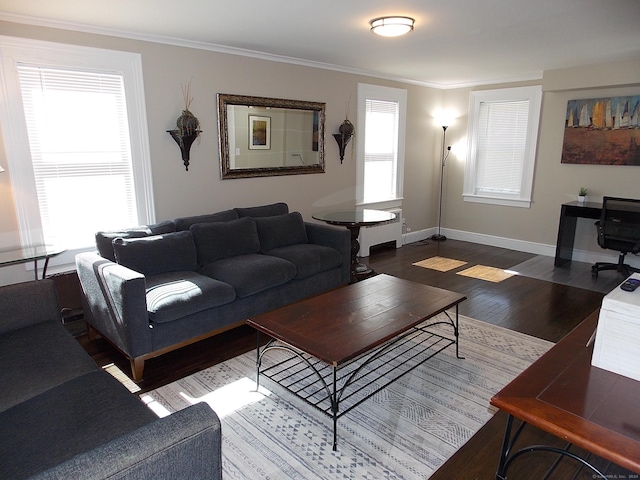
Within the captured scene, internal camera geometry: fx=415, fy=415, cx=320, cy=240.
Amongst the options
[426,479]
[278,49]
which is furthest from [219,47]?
[426,479]

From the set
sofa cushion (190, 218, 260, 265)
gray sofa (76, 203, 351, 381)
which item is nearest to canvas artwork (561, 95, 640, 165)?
gray sofa (76, 203, 351, 381)

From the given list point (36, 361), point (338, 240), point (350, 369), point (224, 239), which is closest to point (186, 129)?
point (224, 239)

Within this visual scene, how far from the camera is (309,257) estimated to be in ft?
12.1

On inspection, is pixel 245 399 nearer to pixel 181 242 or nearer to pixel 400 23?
pixel 181 242

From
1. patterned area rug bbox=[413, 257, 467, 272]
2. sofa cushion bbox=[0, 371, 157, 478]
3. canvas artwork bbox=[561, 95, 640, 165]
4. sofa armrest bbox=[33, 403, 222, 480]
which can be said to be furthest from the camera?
patterned area rug bbox=[413, 257, 467, 272]

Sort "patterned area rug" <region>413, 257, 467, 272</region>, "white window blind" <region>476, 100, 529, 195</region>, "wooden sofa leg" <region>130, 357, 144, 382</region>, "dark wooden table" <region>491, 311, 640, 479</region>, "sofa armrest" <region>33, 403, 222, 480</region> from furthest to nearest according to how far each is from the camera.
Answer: "white window blind" <region>476, 100, 529, 195</region>, "patterned area rug" <region>413, 257, 467, 272</region>, "wooden sofa leg" <region>130, 357, 144, 382</region>, "dark wooden table" <region>491, 311, 640, 479</region>, "sofa armrest" <region>33, 403, 222, 480</region>

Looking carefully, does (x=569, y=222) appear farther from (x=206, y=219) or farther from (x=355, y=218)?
(x=206, y=219)

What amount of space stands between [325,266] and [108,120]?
218cm

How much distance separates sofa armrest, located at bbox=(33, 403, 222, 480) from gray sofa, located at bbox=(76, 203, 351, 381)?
156 centimetres

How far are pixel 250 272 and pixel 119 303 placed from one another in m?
→ 0.97

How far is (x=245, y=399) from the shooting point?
244 cm

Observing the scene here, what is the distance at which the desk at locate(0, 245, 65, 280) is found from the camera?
2623 mm

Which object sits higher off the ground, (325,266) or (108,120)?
(108,120)

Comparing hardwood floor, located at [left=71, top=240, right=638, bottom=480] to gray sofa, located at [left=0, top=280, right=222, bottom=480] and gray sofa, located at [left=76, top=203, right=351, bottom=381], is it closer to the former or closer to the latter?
gray sofa, located at [left=76, top=203, right=351, bottom=381]
